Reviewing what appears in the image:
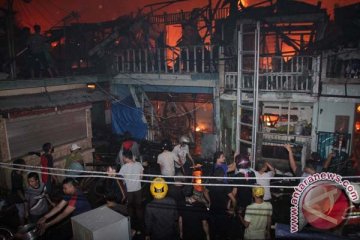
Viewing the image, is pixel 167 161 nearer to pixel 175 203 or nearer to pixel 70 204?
pixel 175 203

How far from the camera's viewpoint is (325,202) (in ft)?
18.9

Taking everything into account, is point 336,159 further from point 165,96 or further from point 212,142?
point 165,96

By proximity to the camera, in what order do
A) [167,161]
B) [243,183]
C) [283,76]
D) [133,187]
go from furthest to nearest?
[283,76] < [167,161] < [133,187] < [243,183]

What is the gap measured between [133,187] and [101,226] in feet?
16.0

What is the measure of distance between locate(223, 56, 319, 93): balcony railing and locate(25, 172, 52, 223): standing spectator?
7.93 meters

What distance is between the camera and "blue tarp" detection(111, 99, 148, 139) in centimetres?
1616

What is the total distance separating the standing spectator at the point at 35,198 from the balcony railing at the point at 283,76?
26.0 ft

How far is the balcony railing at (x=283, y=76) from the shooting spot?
11828mm

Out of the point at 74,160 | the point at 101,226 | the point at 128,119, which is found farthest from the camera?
the point at 128,119

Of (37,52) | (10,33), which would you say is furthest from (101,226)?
(37,52)

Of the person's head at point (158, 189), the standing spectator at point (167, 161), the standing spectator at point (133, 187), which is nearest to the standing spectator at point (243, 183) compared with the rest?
the person's head at point (158, 189)

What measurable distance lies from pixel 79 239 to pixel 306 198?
14.1 feet

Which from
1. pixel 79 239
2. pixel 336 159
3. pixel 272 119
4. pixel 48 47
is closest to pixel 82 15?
pixel 48 47

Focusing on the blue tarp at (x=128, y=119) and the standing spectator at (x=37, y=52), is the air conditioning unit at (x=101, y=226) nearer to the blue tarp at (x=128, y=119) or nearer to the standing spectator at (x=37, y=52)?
the standing spectator at (x=37, y=52)
